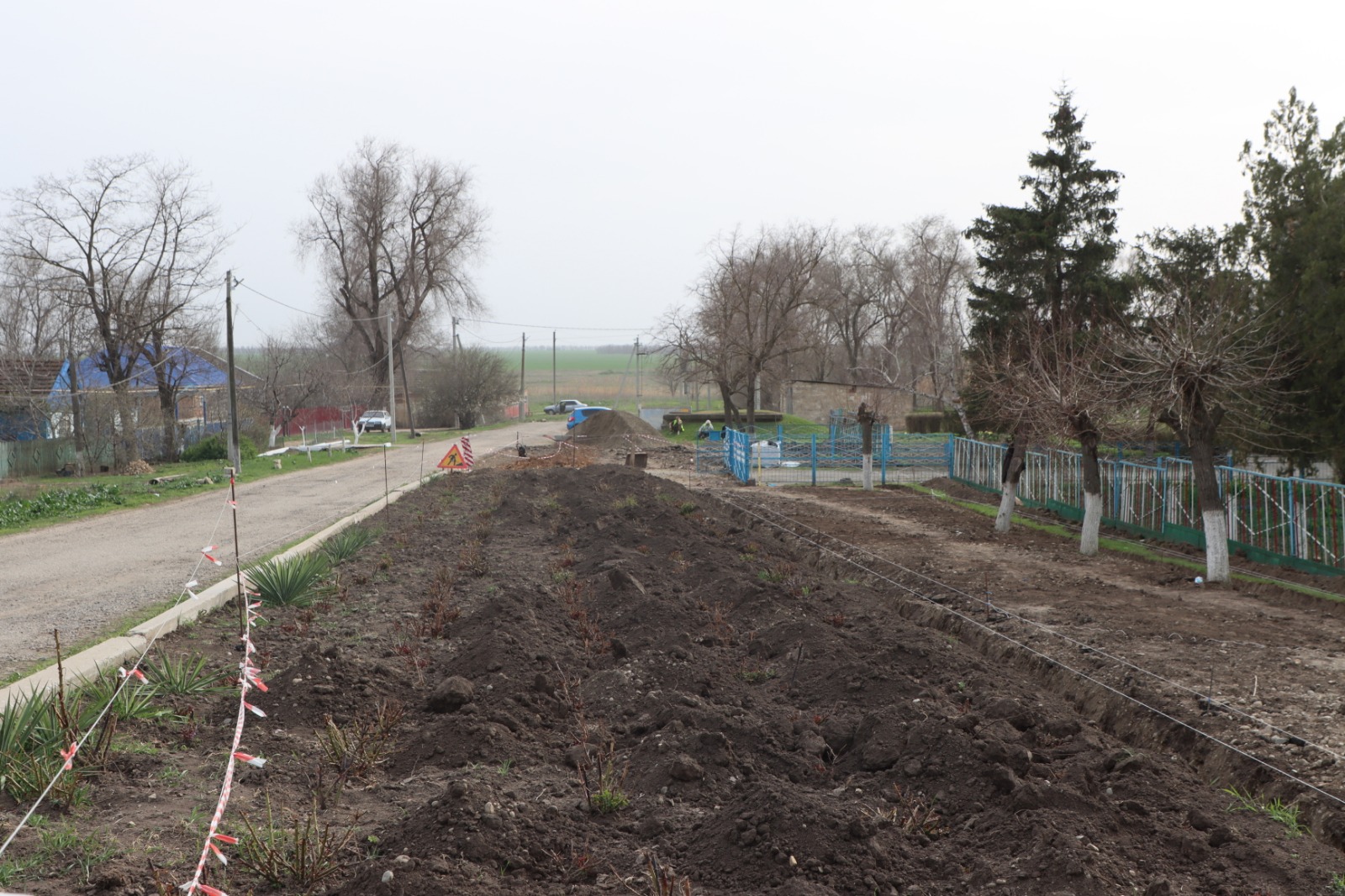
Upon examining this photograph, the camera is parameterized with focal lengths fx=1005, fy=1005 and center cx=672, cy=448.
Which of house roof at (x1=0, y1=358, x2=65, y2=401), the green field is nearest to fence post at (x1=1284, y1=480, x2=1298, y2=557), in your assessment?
house roof at (x1=0, y1=358, x2=65, y2=401)

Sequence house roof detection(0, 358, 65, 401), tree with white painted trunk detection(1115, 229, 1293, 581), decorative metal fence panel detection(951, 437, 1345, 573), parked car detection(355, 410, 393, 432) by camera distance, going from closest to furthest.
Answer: tree with white painted trunk detection(1115, 229, 1293, 581) → decorative metal fence panel detection(951, 437, 1345, 573) → house roof detection(0, 358, 65, 401) → parked car detection(355, 410, 393, 432)

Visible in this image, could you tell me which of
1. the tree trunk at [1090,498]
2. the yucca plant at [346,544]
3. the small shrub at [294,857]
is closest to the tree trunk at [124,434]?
the yucca plant at [346,544]

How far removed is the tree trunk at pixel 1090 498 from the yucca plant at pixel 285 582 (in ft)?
34.5

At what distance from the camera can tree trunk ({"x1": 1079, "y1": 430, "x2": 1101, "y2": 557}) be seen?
14.4 metres

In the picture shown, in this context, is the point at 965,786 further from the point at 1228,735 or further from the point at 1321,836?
the point at 1228,735

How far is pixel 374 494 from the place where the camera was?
21.3 metres

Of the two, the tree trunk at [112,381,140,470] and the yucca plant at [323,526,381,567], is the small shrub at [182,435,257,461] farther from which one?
the yucca plant at [323,526,381,567]

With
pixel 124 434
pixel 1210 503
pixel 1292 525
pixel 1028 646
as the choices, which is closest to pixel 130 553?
pixel 1028 646

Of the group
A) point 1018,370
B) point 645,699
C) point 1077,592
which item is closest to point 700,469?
point 1018,370

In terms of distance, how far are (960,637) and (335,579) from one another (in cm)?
635

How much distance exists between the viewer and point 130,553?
13.5 metres

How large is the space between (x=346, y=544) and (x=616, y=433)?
3089 centimetres

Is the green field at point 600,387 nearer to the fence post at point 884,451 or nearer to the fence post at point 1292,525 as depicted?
the fence post at point 884,451

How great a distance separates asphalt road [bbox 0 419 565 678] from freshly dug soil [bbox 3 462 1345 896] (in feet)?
4.91
